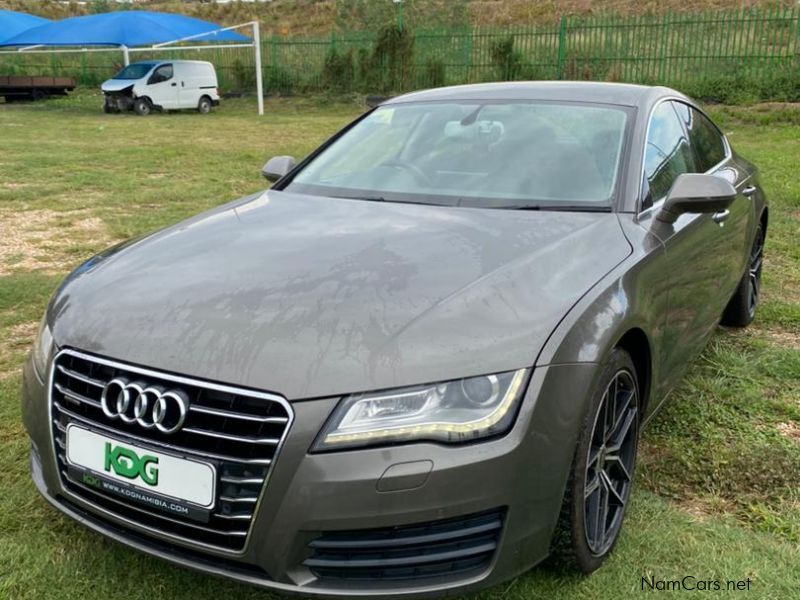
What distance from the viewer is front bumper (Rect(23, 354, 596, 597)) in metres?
1.76

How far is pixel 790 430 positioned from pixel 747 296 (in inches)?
52.3

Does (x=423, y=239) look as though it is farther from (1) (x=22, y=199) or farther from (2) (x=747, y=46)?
(2) (x=747, y=46)

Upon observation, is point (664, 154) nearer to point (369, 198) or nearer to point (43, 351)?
point (369, 198)

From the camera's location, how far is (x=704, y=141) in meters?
4.00

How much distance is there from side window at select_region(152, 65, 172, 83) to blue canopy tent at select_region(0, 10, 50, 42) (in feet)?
22.4

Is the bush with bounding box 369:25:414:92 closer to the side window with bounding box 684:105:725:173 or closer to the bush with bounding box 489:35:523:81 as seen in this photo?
the bush with bounding box 489:35:523:81

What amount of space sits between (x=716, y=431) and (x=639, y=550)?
999mm

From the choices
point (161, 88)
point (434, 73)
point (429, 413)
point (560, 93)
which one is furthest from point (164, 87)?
point (429, 413)

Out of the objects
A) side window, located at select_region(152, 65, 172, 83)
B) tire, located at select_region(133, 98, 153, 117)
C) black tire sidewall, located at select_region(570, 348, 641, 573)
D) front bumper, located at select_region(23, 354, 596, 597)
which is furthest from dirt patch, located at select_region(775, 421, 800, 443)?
side window, located at select_region(152, 65, 172, 83)

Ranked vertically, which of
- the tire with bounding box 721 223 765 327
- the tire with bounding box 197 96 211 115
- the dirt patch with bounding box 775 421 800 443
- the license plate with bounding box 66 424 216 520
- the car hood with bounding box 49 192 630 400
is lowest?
the tire with bounding box 197 96 211 115

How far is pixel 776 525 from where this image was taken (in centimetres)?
255

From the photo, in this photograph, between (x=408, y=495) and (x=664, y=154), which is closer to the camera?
(x=408, y=495)

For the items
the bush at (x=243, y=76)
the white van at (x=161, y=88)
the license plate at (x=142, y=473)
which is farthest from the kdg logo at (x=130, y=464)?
the bush at (x=243, y=76)

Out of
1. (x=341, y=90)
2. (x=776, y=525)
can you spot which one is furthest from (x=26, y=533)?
(x=341, y=90)
